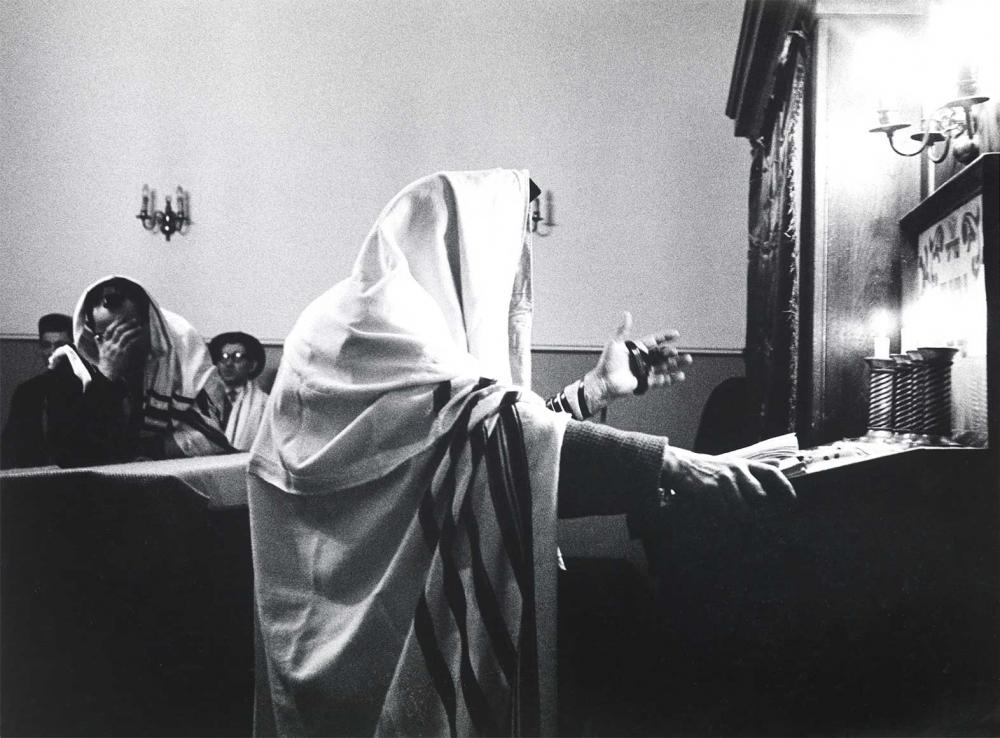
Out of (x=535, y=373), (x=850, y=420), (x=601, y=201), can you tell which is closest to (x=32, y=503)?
(x=850, y=420)

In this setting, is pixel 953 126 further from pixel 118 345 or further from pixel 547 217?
pixel 547 217

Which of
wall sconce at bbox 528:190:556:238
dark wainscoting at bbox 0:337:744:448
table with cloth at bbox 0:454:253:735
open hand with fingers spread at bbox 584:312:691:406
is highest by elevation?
wall sconce at bbox 528:190:556:238

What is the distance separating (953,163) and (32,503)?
2491 millimetres

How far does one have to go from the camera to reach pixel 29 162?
5426 mm

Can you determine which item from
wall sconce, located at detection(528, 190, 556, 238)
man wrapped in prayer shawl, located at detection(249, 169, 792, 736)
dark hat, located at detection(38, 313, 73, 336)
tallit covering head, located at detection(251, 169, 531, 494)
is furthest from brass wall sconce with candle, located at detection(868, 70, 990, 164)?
dark hat, located at detection(38, 313, 73, 336)

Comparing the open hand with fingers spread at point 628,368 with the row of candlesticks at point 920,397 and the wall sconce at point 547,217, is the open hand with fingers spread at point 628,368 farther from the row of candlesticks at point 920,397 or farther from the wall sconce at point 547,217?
the wall sconce at point 547,217

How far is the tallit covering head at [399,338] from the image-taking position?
155 cm

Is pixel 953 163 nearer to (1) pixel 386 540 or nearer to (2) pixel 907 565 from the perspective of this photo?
(2) pixel 907 565

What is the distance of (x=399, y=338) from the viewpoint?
158cm

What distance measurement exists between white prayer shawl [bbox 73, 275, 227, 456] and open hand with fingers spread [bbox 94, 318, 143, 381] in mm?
142

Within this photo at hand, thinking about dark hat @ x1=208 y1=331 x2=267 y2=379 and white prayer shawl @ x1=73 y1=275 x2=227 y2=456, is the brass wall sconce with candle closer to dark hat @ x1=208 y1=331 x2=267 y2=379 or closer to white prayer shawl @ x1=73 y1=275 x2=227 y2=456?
white prayer shawl @ x1=73 y1=275 x2=227 y2=456

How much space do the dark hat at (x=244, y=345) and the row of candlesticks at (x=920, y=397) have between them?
376cm

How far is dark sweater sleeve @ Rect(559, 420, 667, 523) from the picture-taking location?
1.34 m

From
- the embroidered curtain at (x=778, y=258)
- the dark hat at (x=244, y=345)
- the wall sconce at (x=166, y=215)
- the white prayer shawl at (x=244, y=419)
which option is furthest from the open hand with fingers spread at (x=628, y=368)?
the wall sconce at (x=166, y=215)
